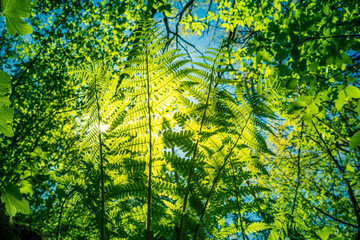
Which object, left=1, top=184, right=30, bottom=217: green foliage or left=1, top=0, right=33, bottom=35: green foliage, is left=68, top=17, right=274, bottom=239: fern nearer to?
left=1, top=184, right=30, bottom=217: green foliage

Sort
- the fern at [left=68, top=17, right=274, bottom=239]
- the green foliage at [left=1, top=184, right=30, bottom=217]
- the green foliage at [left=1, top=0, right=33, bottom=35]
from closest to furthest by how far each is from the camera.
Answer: the green foliage at [left=1, top=0, right=33, bottom=35] < the green foliage at [left=1, top=184, right=30, bottom=217] < the fern at [left=68, top=17, right=274, bottom=239]

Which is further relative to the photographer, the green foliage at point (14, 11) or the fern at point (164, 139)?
the fern at point (164, 139)

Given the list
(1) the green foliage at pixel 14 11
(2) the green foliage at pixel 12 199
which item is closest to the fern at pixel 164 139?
(2) the green foliage at pixel 12 199

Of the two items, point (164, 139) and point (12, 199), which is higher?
point (164, 139)

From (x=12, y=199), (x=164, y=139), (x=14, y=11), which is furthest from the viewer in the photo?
(x=164, y=139)

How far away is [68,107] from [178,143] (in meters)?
6.07

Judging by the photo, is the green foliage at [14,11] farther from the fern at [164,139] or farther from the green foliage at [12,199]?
the fern at [164,139]

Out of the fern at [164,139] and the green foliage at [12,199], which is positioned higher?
the fern at [164,139]

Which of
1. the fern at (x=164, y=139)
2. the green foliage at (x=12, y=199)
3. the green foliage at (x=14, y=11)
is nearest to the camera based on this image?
the green foliage at (x=14, y=11)

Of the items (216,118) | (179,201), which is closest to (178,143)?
(216,118)

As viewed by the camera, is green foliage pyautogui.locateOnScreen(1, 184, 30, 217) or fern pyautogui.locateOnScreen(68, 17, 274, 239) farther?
fern pyautogui.locateOnScreen(68, 17, 274, 239)

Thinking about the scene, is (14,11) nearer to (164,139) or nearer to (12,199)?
(12,199)

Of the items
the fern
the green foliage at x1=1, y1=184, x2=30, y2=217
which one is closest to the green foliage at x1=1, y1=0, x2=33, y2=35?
the green foliage at x1=1, y1=184, x2=30, y2=217

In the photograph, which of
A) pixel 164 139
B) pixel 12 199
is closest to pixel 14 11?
pixel 12 199
